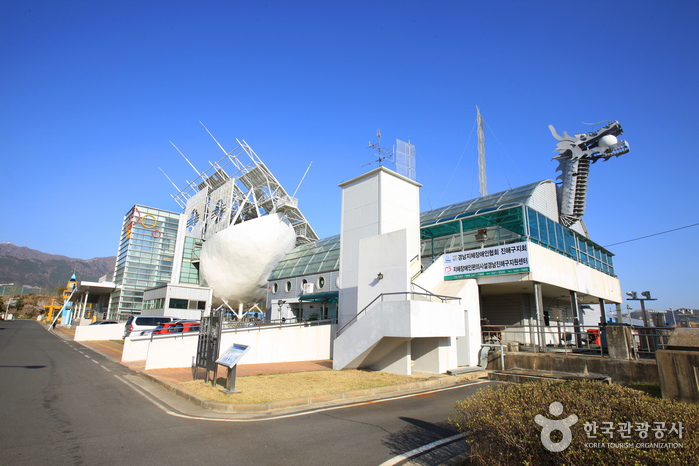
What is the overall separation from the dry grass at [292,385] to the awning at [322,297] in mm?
12633

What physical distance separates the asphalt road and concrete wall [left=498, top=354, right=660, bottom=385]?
569cm

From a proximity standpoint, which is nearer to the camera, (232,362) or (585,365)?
(232,362)

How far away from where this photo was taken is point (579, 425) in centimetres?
356

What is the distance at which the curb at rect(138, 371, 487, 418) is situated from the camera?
26.6 feet

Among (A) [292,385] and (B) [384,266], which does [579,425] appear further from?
(B) [384,266]

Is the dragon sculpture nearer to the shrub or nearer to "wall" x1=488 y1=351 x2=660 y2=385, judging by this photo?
"wall" x1=488 y1=351 x2=660 y2=385

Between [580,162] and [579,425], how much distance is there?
26.9m

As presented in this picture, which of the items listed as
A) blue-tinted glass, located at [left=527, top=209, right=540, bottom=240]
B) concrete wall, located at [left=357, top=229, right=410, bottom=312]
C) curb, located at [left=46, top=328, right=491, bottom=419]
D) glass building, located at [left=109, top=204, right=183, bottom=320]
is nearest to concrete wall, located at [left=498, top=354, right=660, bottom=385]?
curb, located at [left=46, top=328, right=491, bottom=419]

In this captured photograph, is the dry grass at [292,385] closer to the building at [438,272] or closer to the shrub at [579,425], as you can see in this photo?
the building at [438,272]

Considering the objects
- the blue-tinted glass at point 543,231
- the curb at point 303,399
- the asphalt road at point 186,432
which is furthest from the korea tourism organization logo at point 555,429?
the blue-tinted glass at point 543,231

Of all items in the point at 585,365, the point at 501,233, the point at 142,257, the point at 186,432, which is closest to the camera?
the point at 186,432

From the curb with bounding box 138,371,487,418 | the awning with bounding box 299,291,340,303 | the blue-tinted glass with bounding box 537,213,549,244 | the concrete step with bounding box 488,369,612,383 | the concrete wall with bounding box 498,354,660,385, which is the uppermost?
the blue-tinted glass with bounding box 537,213,549,244

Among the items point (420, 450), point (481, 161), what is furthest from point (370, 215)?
point (481, 161)

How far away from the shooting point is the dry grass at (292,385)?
9.04 meters
